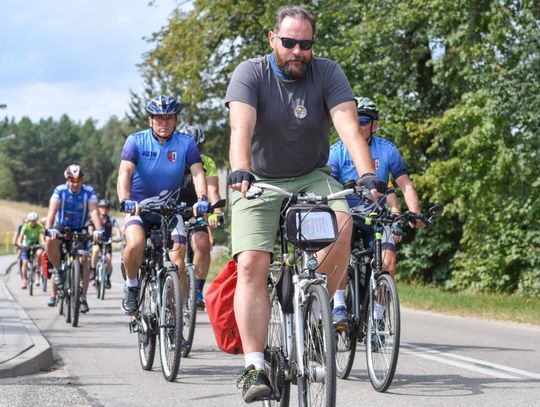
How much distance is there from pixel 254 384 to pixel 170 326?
9.20 feet

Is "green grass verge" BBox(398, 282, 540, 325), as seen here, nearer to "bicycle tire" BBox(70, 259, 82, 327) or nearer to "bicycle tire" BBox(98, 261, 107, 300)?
"bicycle tire" BBox(98, 261, 107, 300)

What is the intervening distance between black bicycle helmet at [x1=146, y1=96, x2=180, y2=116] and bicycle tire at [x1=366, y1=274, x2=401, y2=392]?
2.33 m

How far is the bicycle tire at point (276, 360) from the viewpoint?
206 inches

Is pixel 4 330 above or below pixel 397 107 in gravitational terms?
below

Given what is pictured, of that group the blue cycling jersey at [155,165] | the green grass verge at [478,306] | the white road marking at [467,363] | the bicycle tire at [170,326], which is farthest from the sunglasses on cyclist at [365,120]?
the green grass verge at [478,306]

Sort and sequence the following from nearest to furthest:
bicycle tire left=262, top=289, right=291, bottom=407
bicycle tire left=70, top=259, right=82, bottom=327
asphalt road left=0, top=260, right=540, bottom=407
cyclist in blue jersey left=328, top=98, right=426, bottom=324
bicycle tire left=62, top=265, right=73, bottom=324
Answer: bicycle tire left=262, top=289, right=291, bottom=407 → asphalt road left=0, top=260, right=540, bottom=407 → cyclist in blue jersey left=328, top=98, right=426, bottom=324 → bicycle tire left=70, top=259, right=82, bottom=327 → bicycle tire left=62, top=265, right=73, bottom=324

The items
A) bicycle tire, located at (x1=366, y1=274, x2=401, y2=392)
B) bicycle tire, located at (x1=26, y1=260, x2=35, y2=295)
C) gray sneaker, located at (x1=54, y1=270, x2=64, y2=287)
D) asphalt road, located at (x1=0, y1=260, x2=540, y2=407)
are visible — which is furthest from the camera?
bicycle tire, located at (x1=26, y1=260, x2=35, y2=295)

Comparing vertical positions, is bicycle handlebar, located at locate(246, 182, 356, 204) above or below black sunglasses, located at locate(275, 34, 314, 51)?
below

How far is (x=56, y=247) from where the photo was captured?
1393cm

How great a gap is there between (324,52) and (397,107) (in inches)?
91.6

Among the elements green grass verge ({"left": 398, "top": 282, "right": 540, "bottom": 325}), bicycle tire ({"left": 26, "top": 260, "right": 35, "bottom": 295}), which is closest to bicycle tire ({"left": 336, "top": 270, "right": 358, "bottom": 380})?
green grass verge ({"left": 398, "top": 282, "right": 540, "bottom": 325})

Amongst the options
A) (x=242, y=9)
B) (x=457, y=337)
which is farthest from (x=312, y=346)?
(x=242, y=9)

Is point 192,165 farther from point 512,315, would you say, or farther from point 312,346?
point 512,315

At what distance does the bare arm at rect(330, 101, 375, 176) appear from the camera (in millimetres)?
→ 5352
